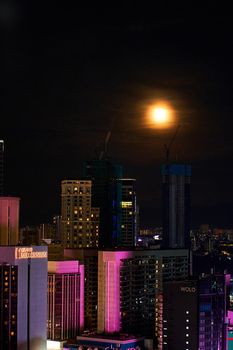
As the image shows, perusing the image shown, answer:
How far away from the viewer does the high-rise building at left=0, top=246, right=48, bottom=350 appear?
302 inches

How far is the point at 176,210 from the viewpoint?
14.0 meters

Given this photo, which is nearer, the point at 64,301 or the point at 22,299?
the point at 22,299

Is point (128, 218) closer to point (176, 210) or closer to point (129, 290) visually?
point (176, 210)

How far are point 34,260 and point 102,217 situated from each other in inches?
162

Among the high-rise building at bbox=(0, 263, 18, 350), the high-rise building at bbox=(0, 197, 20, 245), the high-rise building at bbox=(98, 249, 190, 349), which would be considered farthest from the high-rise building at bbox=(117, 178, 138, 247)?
the high-rise building at bbox=(0, 263, 18, 350)

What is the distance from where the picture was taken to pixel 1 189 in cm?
823

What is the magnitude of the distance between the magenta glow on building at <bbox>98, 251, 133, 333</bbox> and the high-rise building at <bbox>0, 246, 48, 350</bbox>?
1.80 m

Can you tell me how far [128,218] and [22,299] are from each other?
16.2ft

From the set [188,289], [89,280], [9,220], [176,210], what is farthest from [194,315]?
[176,210]

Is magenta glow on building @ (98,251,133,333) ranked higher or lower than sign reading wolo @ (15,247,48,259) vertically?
lower

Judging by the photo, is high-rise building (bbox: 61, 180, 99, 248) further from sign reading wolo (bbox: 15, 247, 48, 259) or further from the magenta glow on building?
sign reading wolo (bbox: 15, 247, 48, 259)

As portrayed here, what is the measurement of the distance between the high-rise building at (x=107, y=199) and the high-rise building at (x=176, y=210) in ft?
2.93

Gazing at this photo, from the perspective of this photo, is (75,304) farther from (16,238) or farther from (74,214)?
(74,214)

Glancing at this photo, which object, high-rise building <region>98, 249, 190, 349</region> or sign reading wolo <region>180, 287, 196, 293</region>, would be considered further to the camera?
high-rise building <region>98, 249, 190, 349</region>
